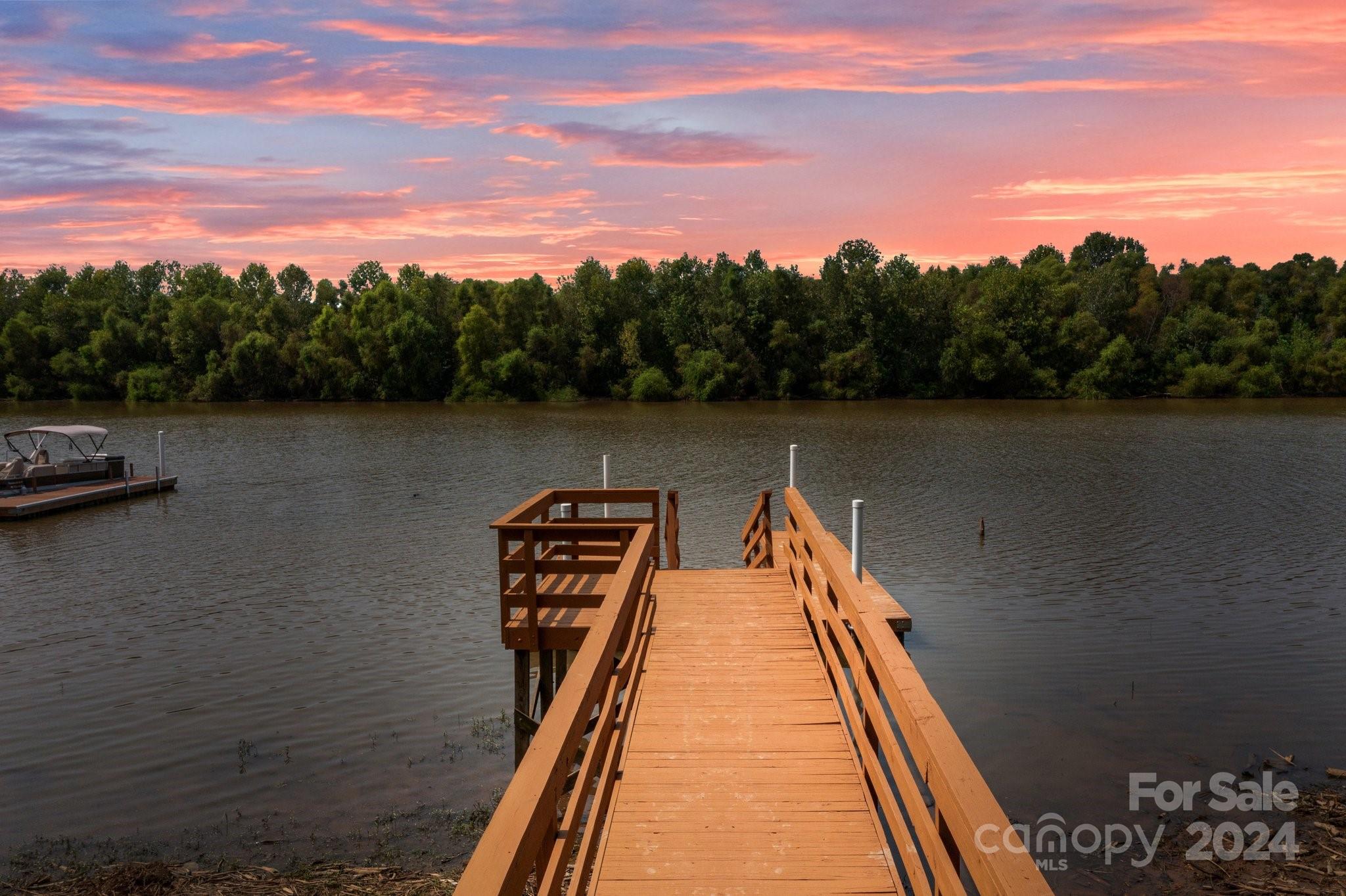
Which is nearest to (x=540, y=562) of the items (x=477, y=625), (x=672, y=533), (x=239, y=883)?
(x=672, y=533)

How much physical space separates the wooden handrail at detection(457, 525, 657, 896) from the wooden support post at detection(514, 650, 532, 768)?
11.2 feet

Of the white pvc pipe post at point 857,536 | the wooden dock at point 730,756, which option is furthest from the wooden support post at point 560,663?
the white pvc pipe post at point 857,536

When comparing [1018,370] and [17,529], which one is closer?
[17,529]

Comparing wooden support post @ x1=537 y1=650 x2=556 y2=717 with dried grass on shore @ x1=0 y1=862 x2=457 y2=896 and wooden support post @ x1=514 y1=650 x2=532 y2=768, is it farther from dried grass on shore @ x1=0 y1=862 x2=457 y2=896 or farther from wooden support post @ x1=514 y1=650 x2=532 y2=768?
dried grass on shore @ x1=0 y1=862 x2=457 y2=896

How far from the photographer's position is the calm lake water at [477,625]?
395 inches

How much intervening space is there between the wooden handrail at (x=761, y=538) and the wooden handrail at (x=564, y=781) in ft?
20.0

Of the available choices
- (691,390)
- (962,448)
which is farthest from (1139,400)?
(962,448)

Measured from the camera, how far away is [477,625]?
15445 millimetres

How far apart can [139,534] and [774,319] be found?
73.8 meters

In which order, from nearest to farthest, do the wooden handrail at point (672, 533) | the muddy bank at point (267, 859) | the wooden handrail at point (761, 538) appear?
1. the muddy bank at point (267, 859)
2. the wooden handrail at point (761, 538)
3. the wooden handrail at point (672, 533)

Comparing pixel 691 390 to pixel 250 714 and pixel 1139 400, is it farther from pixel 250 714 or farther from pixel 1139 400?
pixel 250 714

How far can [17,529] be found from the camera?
25.7 m

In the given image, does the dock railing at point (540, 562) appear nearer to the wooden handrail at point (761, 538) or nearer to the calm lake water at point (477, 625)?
the calm lake water at point (477, 625)

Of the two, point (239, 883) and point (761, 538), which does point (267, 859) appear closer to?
point (239, 883)
